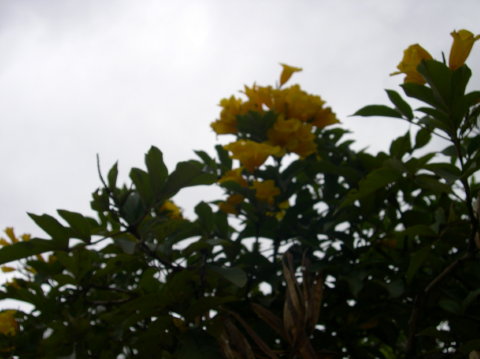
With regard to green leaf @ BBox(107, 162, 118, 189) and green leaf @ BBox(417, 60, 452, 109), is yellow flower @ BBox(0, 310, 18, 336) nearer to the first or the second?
green leaf @ BBox(107, 162, 118, 189)

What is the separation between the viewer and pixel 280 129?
1.18 metres

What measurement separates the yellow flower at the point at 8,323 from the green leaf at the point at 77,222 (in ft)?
1.77

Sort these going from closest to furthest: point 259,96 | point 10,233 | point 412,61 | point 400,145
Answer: point 412,61 < point 400,145 < point 259,96 < point 10,233

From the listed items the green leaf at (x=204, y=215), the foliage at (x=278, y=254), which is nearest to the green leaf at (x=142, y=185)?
the foliage at (x=278, y=254)

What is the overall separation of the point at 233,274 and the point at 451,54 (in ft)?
1.73

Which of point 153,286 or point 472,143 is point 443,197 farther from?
point 153,286

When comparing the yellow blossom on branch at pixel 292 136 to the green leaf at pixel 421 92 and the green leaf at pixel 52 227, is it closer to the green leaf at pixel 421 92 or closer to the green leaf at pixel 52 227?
the green leaf at pixel 421 92

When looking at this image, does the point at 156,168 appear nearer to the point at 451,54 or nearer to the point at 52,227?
the point at 52,227

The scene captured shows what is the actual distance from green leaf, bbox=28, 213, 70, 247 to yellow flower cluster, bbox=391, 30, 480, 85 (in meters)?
0.65

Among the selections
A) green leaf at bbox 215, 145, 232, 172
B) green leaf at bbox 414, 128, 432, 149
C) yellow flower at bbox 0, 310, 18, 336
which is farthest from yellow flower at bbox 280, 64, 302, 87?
yellow flower at bbox 0, 310, 18, 336

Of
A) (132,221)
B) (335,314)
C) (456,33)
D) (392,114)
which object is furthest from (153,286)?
(456,33)

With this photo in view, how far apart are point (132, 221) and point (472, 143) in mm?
615

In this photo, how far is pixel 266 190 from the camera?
44.6 inches

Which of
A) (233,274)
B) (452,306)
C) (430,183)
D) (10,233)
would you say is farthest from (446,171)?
(10,233)
